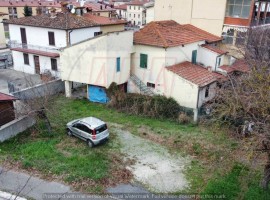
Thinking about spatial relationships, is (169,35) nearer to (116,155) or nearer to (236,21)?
(236,21)

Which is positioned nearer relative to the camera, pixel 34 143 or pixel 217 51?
pixel 34 143

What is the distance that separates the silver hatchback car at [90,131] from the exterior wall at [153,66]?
842 cm

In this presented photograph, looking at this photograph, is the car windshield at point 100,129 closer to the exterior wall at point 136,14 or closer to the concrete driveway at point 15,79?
the concrete driveway at point 15,79

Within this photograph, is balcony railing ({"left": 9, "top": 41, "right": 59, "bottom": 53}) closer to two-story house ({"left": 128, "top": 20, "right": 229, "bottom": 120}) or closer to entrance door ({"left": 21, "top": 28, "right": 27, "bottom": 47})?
entrance door ({"left": 21, "top": 28, "right": 27, "bottom": 47})

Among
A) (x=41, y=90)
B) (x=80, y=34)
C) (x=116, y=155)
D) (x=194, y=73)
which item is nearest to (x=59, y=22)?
(x=80, y=34)

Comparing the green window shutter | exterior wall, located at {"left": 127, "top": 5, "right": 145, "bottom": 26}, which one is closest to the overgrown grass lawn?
the green window shutter

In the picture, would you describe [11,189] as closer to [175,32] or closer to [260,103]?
[260,103]

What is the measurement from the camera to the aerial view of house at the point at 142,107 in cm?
1453

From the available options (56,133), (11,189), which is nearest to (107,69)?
(56,133)

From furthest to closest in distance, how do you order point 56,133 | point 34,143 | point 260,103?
point 56,133
point 34,143
point 260,103

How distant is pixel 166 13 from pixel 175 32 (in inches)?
332

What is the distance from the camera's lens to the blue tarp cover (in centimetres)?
2589

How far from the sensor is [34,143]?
18203 mm

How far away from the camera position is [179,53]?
26.2 meters
